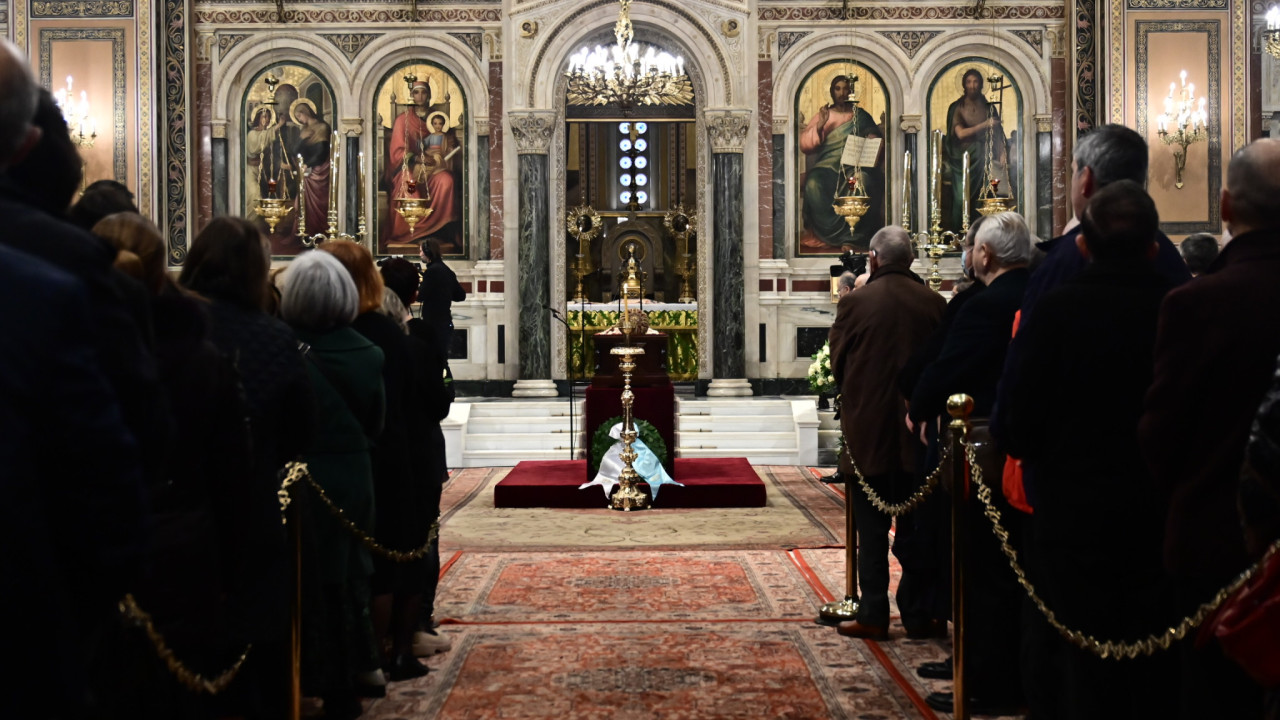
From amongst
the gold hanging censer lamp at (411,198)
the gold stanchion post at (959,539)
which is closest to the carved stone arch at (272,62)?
the gold hanging censer lamp at (411,198)

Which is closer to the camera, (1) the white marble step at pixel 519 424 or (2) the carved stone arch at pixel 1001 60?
(1) the white marble step at pixel 519 424

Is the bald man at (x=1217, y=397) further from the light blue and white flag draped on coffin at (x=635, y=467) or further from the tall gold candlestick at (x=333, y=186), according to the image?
the tall gold candlestick at (x=333, y=186)

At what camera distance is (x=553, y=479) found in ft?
35.6

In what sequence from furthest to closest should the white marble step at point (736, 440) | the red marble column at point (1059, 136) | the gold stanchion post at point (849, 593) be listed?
the red marble column at point (1059, 136) < the white marble step at point (736, 440) < the gold stanchion post at point (849, 593)

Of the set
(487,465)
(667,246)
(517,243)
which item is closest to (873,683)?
(487,465)

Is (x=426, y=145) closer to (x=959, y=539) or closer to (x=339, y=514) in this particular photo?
(x=339, y=514)

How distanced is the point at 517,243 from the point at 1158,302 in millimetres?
13546

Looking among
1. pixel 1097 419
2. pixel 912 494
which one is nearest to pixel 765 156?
pixel 912 494

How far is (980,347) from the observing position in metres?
4.51

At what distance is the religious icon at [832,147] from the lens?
54.9 feet

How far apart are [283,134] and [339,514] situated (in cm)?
1348

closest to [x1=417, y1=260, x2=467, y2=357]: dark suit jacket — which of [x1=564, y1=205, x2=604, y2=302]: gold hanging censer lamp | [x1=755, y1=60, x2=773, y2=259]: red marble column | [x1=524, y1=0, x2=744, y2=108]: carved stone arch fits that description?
[x1=524, y1=0, x2=744, y2=108]: carved stone arch

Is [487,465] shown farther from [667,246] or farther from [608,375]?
[667,246]

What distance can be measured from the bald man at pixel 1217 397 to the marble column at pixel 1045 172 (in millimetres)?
14067
